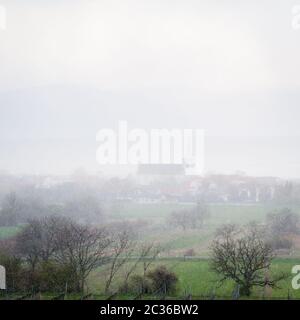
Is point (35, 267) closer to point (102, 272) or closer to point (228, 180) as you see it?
point (102, 272)

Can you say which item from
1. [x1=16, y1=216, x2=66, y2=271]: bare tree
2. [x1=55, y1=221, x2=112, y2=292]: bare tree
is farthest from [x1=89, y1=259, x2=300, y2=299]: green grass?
[x1=16, y1=216, x2=66, y2=271]: bare tree

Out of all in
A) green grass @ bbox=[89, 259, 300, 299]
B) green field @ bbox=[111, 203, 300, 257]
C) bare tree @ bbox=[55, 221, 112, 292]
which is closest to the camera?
green grass @ bbox=[89, 259, 300, 299]

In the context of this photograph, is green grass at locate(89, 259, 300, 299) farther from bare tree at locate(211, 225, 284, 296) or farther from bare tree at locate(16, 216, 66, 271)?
bare tree at locate(16, 216, 66, 271)

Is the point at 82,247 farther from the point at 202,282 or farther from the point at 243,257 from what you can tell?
the point at 243,257

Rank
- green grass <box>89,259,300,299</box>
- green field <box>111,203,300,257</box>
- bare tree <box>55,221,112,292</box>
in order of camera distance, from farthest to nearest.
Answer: green field <box>111,203,300,257</box>, bare tree <box>55,221,112,292</box>, green grass <box>89,259,300,299</box>

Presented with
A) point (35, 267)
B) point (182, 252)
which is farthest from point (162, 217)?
point (35, 267)

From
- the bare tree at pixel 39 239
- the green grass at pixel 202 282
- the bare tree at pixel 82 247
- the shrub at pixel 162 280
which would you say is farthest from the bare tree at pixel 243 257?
the bare tree at pixel 39 239

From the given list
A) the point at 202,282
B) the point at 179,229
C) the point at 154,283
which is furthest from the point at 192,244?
the point at 154,283

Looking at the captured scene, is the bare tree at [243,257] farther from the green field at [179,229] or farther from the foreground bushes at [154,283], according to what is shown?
the foreground bushes at [154,283]
